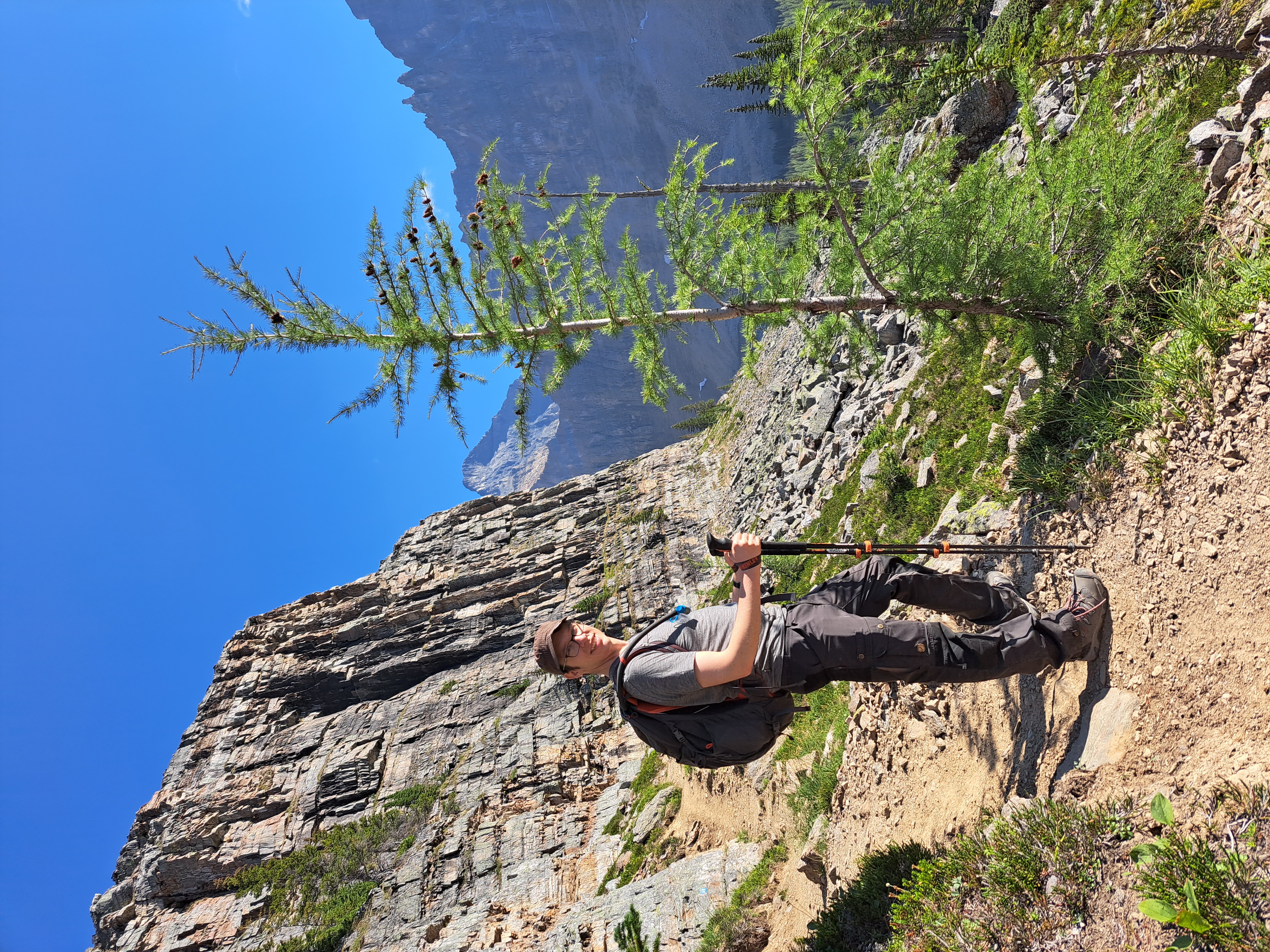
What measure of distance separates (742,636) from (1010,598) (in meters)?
2.42

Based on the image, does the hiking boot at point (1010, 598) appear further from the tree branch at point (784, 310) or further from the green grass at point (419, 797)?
the green grass at point (419, 797)

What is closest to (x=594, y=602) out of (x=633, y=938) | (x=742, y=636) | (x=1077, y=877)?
(x=633, y=938)

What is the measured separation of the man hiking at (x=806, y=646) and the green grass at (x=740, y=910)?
4.29 meters

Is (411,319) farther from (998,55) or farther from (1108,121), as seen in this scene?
(998,55)

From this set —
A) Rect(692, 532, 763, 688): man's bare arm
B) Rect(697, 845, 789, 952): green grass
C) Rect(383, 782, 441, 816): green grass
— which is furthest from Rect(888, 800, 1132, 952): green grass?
Rect(383, 782, 441, 816): green grass

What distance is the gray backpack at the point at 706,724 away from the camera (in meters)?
3.54

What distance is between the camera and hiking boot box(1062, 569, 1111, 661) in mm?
3738

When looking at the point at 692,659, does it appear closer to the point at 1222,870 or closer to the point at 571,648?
the point at 571,648

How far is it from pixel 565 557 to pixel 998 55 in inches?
885

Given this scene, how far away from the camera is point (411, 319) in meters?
4.77

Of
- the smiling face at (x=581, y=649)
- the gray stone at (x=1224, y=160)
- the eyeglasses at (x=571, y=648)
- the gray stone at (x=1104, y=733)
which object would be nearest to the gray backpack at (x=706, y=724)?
the smiling face at (x=581, y=649)

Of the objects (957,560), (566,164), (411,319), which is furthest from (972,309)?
(566,164)

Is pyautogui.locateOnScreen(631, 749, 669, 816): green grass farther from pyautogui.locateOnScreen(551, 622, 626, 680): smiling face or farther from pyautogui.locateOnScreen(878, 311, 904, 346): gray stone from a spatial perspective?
pyautogui.locateOnScreen(551, 622, 626, 680): smiling face

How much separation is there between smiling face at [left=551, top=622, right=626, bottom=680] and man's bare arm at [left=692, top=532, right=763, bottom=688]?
799 millimetres
